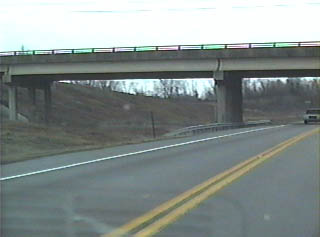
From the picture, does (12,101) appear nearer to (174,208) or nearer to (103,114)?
(103,114)

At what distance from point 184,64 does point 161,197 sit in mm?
43254

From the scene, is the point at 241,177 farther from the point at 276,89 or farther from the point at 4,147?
the point at 276,89

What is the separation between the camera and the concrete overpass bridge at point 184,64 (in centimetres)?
5038

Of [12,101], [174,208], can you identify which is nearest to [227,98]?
[12,101]

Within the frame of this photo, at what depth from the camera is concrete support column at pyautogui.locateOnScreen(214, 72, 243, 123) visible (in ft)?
174

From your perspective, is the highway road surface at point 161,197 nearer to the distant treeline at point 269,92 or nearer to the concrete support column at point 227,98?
the concrete support column at point 227,98

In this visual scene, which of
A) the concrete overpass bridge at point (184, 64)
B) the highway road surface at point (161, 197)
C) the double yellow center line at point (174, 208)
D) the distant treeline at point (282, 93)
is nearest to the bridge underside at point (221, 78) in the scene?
the concrete overpass bridge at point (184, 64)

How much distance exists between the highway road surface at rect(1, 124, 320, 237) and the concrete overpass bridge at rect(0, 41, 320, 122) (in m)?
34.0

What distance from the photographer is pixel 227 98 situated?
54094mm

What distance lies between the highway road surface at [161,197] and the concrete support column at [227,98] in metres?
35.5

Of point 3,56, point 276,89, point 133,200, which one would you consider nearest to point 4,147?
point 133,200

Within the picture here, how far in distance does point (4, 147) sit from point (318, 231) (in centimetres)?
2099

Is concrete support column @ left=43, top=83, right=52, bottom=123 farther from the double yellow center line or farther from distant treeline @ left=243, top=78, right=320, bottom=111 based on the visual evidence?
distant treeline @ left=243, top=78, right=320, bottom=111

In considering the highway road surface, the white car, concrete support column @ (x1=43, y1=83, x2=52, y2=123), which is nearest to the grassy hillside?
concrete support column @ (x1=43, y1=83, x2=52, y2=123)
